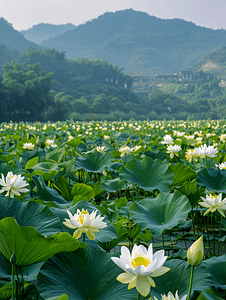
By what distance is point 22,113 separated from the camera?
27938 millimetres

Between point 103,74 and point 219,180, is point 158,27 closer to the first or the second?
point 103,74

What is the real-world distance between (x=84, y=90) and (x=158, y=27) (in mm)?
150246

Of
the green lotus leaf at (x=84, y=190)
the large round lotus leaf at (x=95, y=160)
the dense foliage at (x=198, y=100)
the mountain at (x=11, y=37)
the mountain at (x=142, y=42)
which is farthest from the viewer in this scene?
the mountain at (x=142, y=42)

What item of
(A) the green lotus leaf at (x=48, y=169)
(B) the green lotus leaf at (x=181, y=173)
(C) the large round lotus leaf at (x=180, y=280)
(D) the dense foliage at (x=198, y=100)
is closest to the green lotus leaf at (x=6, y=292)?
(C) the large round lotus leaf at (x=180, y=280)

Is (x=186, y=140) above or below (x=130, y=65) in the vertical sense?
below

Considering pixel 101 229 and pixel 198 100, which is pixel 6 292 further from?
pixel 198 100

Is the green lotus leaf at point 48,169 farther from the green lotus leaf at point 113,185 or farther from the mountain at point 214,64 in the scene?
the mountain at point 214,64

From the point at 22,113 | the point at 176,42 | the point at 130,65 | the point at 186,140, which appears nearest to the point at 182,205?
the point at 186,140

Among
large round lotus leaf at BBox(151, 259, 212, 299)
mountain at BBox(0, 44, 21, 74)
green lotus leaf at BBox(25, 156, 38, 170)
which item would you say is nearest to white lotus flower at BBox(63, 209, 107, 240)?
large round lotus leaf at BBox(151, 259, 212, 299)

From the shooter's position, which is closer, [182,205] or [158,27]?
[182,205]

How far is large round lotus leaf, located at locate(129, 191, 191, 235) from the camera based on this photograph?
1304mm

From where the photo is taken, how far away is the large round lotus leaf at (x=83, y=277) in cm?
79

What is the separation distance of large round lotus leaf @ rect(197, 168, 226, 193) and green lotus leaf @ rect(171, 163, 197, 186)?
0.18ft

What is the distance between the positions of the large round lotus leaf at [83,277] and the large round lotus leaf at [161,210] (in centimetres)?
42
